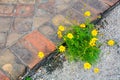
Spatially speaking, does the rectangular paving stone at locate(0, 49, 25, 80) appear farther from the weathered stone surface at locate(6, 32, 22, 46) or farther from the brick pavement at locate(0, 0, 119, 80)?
the weathered stone surface at locate(6, 32, 22, 46)

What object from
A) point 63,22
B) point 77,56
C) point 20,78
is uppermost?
point 63,22

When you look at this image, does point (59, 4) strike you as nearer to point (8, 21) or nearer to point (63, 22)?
point (63, 22)

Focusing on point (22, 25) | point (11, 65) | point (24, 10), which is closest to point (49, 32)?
point (22, 25)

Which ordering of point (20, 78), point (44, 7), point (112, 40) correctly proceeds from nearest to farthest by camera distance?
point (20, 78)
point (112, 40)
point (44, 7)

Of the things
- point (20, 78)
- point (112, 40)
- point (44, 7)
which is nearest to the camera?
point (20, 78)

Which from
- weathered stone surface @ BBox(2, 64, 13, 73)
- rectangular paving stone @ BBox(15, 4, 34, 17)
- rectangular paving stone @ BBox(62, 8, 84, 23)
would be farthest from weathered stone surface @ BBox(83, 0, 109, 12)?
weathered stone surface @ BBox(2, 64, 13, 73)

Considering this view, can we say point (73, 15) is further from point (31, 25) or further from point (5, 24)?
point (5, 24)

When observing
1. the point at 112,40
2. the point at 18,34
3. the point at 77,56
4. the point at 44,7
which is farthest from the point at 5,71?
the point at 112,40
